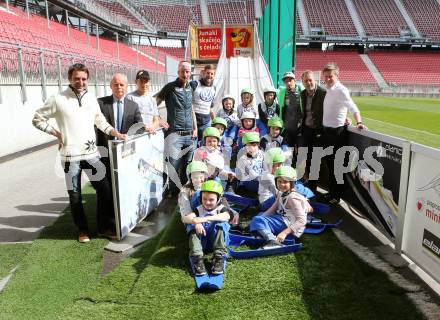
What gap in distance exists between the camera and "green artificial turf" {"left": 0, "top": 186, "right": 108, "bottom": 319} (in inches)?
119

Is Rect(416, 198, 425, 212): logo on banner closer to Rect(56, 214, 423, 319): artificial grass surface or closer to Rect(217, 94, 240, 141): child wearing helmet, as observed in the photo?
Rect(56, 214, 423, 319): artificial grass surface

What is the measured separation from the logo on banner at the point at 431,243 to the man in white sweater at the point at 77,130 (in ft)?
10.3

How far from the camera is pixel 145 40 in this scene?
150 feet

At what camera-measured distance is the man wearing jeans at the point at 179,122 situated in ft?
17.8

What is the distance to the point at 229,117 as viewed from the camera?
23.2ft

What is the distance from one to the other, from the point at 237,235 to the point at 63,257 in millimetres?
1846

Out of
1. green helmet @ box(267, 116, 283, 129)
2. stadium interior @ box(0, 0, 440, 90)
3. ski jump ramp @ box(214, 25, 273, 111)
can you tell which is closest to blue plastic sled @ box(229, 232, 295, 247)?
green helmet @ box(267, 116, 283, 129)

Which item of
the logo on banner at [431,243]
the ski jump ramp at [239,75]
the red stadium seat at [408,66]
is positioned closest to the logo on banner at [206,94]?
the logo on banner at [431,243]

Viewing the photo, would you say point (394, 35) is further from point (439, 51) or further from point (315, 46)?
point (315, 46)

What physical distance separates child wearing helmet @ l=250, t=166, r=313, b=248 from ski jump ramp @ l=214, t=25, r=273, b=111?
8.08 metres

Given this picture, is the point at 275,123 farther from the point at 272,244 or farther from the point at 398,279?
the point at 398,279

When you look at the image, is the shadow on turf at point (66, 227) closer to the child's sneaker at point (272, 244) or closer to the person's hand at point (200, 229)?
the person's hand at point (200, 229)

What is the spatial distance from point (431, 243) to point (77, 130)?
11.7 feet

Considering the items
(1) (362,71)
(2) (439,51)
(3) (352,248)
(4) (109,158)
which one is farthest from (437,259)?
(2) (439,51)
